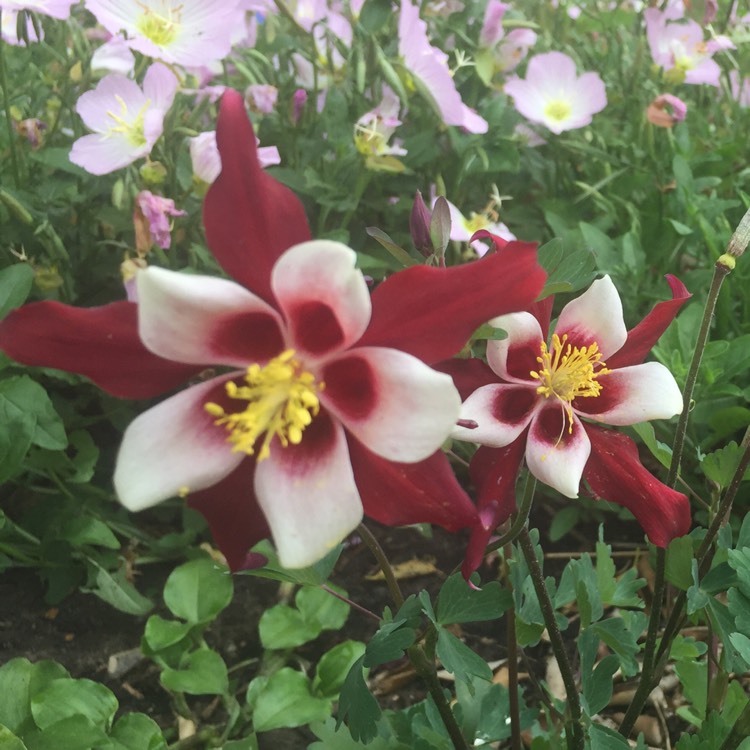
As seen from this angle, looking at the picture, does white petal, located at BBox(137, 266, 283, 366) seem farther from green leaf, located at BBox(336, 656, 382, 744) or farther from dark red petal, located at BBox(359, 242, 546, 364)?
green leaf, located at BBox(336, 656, 382, 744)

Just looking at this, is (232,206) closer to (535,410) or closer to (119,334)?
(119,334)

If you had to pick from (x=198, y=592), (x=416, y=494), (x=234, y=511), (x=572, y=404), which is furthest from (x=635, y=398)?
(x=198, y=592)

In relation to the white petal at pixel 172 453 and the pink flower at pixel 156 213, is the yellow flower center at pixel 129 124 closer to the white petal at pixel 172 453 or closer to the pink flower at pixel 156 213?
the pink flower at pixel 156 213

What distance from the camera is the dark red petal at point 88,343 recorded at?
0.53 meters

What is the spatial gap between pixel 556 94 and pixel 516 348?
1.33 m

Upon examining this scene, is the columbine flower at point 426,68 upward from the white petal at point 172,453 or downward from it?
downward

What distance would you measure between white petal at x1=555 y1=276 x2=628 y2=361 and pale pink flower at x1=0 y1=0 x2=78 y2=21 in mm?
929

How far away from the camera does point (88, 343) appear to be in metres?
0.54

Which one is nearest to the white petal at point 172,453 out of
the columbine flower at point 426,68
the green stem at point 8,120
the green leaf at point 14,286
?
the green leaf at point 14,286

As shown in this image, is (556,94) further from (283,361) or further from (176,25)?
(283,361)

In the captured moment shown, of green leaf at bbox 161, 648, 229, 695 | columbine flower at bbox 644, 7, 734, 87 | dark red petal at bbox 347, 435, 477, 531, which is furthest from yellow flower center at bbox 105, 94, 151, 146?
columbine flower at bbox 644, 7, 734, 87

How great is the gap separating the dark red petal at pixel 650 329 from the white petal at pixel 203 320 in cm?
33

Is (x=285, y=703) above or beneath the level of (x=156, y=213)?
beneath

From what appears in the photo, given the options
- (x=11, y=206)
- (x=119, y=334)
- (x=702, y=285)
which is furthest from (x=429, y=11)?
(x=119, y=334)
